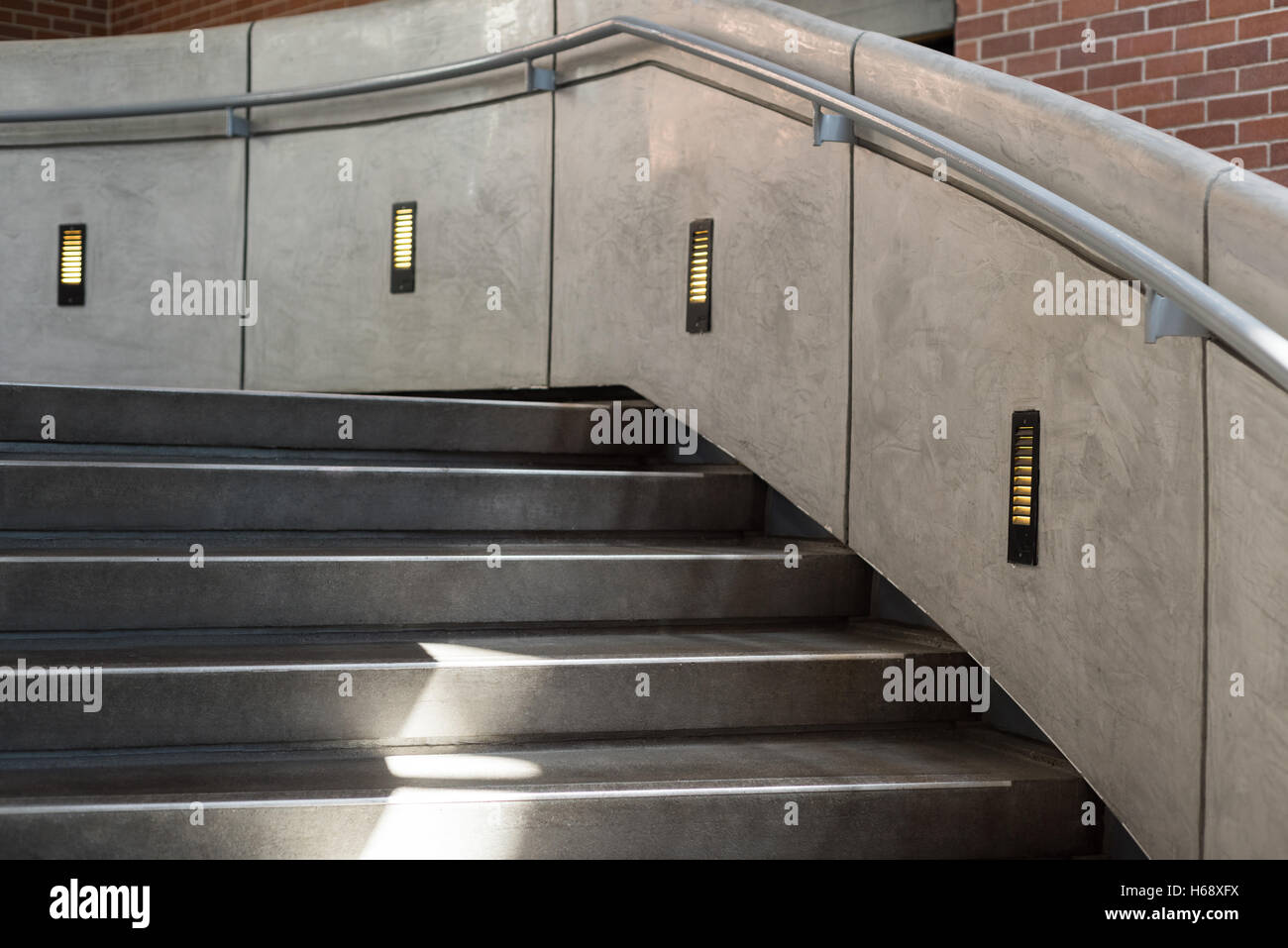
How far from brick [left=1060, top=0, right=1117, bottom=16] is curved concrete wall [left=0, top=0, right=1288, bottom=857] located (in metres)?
1.16

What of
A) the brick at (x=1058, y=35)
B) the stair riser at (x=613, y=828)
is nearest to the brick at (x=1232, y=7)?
the brick at (x=1058, y=35)

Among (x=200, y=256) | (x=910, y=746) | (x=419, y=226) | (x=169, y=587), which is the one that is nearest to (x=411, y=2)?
(x=419, y=226)

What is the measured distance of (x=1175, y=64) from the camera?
3.37m

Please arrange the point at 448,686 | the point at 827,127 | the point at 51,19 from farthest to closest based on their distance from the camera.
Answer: the point at 51,19
the point at 827,127
the point at 448,686

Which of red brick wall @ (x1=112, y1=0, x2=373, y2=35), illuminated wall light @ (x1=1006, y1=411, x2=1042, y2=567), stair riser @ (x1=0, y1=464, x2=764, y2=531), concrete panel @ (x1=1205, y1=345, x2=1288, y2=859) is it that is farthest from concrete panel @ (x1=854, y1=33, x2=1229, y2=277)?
red brick wall @ (x1=112, y1=0, x2=373, y2=35)

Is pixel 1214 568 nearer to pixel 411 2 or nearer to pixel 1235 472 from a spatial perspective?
pixel 1235 472

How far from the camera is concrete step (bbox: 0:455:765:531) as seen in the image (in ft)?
8.02

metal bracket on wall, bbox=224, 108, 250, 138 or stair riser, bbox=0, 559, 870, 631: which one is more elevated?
metal bracket on wall, bbox=224, 108, 250, 138

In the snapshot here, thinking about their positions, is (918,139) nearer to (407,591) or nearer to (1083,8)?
(407,591)

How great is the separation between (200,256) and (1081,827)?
3.37 metres

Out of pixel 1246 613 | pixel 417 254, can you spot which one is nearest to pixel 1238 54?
pixel 1246 613

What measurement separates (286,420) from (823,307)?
1.21 meters

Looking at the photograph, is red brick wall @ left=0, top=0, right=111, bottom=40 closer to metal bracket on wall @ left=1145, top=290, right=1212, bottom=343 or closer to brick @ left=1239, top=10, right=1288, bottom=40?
brick @ left=1239, top=10, right=1288, bottom=40

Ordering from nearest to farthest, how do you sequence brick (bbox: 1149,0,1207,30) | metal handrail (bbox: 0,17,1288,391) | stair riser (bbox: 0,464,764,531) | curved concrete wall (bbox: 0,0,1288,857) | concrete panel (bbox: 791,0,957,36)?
metal handrail (bbox: 0,17,1288,391) < curved concrete wall (bbox: 0,0,1288,857) < stair riser (bbox: 0,464,764,531) < brick (bbox: 1149,0,1207,30) < concrete panel (bbox: 791,0,957,36)
